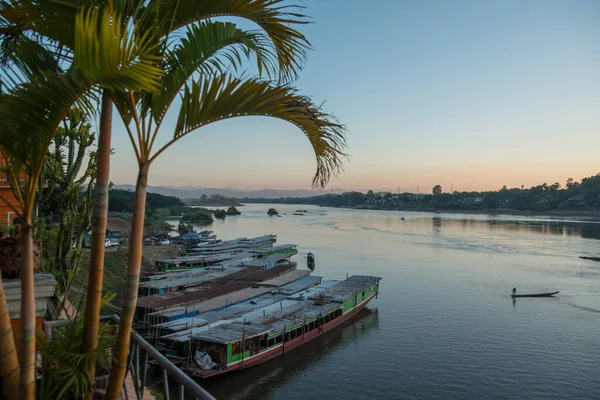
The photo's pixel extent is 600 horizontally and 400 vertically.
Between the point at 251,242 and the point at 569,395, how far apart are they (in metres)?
43.4

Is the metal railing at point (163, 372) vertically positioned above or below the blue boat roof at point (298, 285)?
above

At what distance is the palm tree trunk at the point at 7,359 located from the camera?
2699 mm

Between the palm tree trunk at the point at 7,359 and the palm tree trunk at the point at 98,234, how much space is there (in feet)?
1.50

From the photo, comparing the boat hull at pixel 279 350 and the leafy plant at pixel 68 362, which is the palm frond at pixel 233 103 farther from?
the boat hull at pixel 279 350

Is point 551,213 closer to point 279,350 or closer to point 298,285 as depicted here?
point 298,285

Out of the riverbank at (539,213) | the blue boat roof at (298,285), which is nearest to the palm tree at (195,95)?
the blue boat roof at (298,285)

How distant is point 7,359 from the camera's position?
2.76 metres

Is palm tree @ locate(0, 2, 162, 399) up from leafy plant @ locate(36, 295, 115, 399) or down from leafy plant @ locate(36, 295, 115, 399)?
up

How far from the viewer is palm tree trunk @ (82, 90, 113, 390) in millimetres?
3129

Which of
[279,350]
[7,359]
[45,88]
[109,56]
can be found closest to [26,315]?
[7,359]

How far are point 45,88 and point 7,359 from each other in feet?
5.47

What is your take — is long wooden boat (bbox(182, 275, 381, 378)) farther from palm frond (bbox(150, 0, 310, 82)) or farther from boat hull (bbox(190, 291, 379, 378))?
palm frond (bbox(150, 0, 310, 82))

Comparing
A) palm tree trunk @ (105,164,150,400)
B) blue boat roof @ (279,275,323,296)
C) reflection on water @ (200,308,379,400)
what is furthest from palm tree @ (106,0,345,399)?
blue boat roof @ (279,275,323,296)

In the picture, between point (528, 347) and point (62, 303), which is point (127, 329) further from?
point (528, 347)
